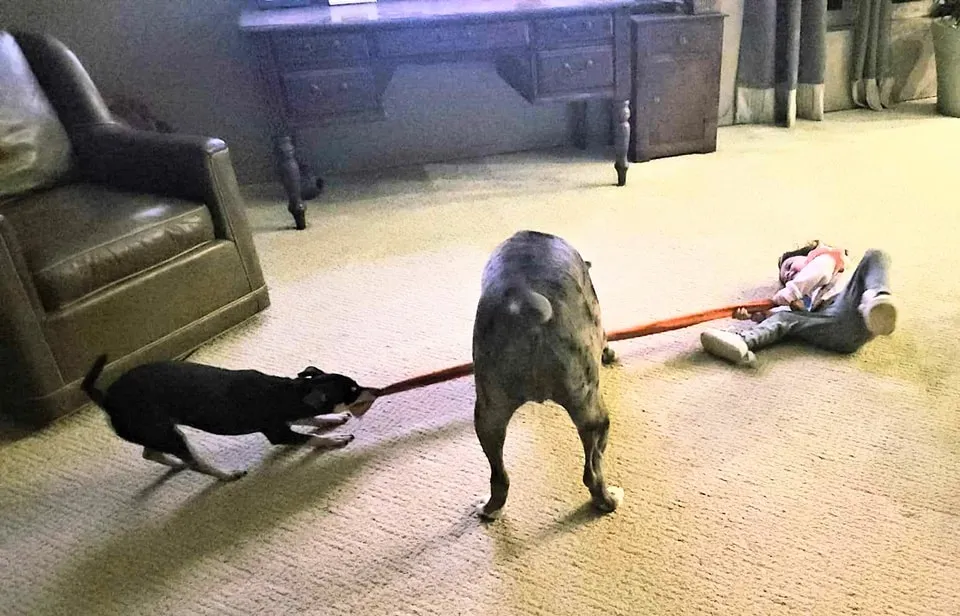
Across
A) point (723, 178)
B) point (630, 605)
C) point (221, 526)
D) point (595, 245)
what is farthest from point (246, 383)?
point (723, 178)

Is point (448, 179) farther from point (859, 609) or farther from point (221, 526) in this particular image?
point (859, 609)

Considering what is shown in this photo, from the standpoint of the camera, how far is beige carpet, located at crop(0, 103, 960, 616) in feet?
4.57

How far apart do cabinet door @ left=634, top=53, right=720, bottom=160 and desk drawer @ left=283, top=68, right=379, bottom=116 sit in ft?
3.90

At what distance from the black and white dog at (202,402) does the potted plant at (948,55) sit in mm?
3450

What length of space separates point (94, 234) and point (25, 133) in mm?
621

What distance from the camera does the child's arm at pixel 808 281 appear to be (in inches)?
82.0

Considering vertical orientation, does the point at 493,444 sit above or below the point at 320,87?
below

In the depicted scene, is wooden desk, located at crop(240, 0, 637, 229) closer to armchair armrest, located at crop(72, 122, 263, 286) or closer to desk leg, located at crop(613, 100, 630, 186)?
desk leg, located at crop(613, 100, 630, 186)

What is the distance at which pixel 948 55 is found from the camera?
367cm

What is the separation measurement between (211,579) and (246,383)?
1.31ft

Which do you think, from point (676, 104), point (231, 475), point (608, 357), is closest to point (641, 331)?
point (608, 357)

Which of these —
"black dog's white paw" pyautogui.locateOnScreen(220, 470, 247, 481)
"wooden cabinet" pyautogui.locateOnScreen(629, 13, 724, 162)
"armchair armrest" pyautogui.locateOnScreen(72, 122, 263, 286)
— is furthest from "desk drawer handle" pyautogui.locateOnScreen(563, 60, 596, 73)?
"black dog's white paw" pyautogui.locateOnScreen(220, 470, 247, 481)

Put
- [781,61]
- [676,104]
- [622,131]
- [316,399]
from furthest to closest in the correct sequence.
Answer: [781,61]
[676,104]
[622,131]
[316,399]

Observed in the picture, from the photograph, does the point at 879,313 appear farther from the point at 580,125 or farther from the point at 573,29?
the point at 580,125
